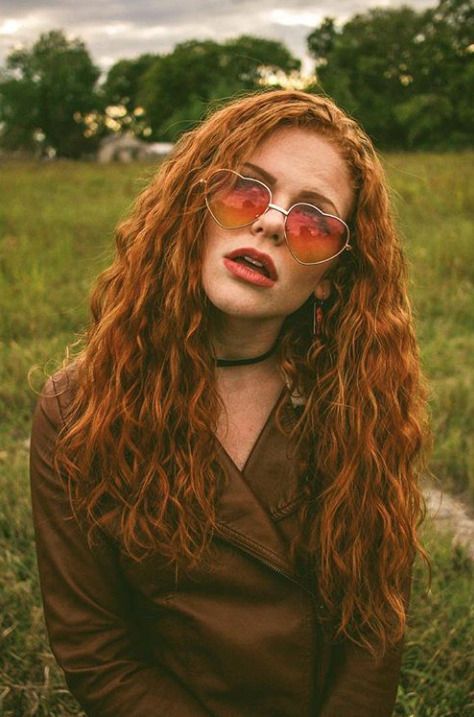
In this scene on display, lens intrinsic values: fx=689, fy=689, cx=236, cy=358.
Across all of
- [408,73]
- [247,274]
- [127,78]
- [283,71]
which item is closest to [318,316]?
[247,274]

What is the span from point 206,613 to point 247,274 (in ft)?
2.38

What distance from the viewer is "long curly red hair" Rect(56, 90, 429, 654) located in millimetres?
1479

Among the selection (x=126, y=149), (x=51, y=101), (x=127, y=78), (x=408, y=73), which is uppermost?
(x=408, y=73)

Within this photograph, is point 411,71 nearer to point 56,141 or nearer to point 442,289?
point 56,141

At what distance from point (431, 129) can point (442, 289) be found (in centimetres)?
3437

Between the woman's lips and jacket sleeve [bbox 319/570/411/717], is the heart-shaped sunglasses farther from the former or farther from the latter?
jacket sleeve [bbox 319/570/411/717]

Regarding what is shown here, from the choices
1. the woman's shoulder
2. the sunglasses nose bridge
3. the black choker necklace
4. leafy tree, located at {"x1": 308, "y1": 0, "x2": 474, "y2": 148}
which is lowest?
the woman's shoulder

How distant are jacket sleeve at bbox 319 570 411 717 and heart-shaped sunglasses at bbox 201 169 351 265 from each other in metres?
0.91

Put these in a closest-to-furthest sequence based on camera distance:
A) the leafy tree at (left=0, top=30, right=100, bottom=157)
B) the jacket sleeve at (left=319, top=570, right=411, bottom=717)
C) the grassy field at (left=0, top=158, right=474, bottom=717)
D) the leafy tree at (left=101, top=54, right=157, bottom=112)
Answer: the jacket sleeve at (left=319, top=570, right=411, bottom=717) → the grassy field at (left=0, top=158, right=474, bottom=717) → the leafy tree at (left=0, top=30, right=100, bottom=157) → the leafy tree at (left=101, top=54, right=157, bottom=112)

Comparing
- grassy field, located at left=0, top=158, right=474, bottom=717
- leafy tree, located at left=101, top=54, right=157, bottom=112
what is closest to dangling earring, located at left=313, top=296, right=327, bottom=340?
grassy field, located at left=0, top=158, right=474, bottom=717

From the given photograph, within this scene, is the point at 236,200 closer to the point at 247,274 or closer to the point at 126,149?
the point at 247,274

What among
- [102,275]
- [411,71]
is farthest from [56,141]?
[102,275]

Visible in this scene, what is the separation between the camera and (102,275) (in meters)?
1.75

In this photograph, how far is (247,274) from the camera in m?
1.44
